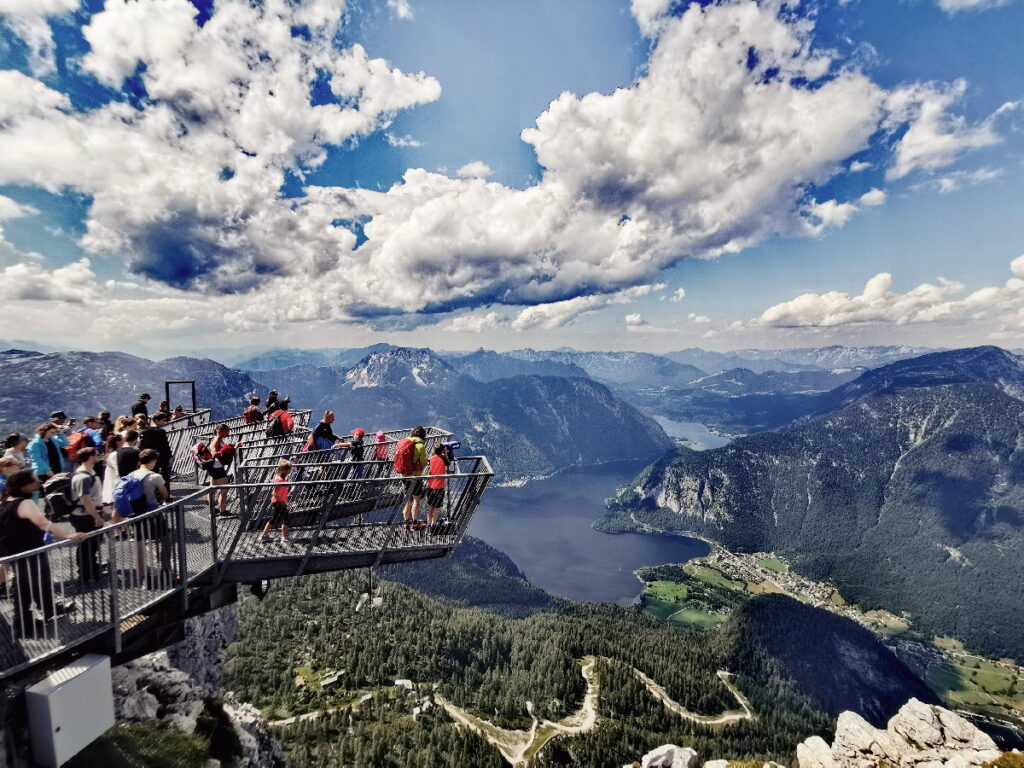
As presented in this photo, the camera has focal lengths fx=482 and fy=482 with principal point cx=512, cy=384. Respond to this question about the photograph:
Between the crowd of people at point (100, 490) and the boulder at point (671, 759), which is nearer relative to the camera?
the crowd of people at point (100, 490)

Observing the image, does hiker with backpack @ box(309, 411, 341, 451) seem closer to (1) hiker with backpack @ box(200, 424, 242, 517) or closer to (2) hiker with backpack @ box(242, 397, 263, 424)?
(1) hiker with backpack @ box(200, 424, 242, 517)

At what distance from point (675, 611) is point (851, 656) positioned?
55864mm

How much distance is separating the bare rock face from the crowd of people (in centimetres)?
6744

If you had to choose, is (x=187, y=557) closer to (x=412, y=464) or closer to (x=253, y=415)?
(x=412, y=464)

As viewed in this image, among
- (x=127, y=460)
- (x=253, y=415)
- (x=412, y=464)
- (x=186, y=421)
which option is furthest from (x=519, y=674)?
(x=127, y=460)

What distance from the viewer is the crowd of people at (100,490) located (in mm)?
7645

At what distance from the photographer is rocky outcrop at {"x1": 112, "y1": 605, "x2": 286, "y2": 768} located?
13625 mm

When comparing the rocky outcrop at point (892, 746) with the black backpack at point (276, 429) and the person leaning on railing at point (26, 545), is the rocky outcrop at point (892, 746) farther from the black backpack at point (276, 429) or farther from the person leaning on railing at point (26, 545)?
the person leaning on railing at point (26, 545)

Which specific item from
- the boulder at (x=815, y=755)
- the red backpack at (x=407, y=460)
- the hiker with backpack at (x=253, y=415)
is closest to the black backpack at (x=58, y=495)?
the red backpack at (x=407, y=460)

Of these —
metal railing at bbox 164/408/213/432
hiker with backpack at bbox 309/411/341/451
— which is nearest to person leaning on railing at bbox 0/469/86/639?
hiker with backpack at bbox 309/411/341/451

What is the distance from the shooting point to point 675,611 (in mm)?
186875

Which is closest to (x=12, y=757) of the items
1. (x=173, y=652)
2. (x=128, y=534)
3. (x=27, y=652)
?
(x=27, y=652)

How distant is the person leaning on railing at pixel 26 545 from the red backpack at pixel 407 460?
646 cm

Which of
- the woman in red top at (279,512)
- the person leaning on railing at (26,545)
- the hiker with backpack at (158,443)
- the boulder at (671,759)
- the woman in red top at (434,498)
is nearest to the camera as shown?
the person leaning on railing at (26,545)
